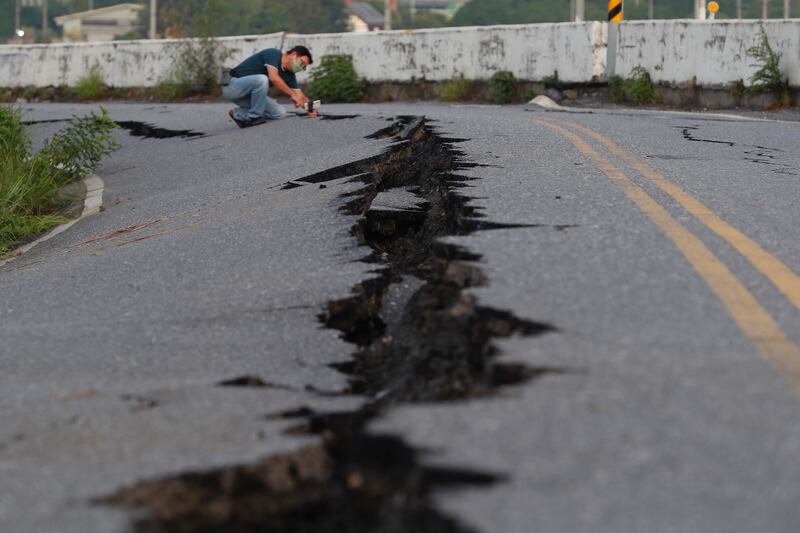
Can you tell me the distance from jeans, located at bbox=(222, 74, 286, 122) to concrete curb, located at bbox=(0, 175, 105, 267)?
2.08 meters

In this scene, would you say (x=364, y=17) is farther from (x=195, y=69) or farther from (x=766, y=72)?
(x=766, y=72)

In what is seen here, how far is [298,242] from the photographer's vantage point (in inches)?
251

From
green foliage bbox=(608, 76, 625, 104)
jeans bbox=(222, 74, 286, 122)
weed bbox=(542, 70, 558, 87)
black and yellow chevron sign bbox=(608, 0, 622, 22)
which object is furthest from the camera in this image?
black and yellow chevron sign bbox=(608, 0, 622, 22)

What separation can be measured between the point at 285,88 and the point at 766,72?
6576 millimetres

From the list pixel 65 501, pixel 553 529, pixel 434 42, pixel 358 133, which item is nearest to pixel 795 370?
pixel 553 529

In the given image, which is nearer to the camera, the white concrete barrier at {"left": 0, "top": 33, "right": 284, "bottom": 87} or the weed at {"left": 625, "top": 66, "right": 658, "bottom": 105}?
the weed at {"left": 625, "top": 66, "right": 658, "bottom": 105}

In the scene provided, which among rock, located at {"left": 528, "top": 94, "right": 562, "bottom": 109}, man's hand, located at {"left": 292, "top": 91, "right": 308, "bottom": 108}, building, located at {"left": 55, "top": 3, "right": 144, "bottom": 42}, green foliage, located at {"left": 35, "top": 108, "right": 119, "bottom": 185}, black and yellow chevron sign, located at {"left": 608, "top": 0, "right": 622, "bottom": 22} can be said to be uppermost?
building, located at {"left": 55, "top": 3, "right": 144, "bottom": 42}

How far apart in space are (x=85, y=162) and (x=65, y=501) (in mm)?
10259

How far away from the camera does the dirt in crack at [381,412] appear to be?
260 centimetres

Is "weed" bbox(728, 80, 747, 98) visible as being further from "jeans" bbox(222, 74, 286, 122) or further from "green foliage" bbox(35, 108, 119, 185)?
"green foliage" bbox(35, 108, 119, 185)

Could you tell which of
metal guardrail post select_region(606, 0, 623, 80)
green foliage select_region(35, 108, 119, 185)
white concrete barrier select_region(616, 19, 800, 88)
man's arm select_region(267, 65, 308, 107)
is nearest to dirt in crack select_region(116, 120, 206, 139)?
man's arm select_region(267, 65, 308, 107)

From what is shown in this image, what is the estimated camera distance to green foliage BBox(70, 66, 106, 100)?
25469 millimetres

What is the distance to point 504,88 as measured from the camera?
62.9ft

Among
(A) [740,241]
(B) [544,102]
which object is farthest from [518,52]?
(A) [740,241]
